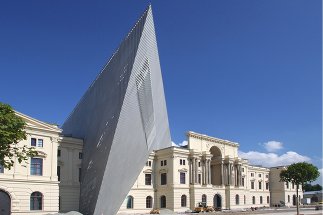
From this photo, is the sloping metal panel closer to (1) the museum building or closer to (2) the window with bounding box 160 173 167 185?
(1) the museum building

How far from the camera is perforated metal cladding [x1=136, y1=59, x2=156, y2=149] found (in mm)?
43750

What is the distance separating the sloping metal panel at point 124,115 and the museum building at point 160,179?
7.37 ft

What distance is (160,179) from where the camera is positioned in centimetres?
8081

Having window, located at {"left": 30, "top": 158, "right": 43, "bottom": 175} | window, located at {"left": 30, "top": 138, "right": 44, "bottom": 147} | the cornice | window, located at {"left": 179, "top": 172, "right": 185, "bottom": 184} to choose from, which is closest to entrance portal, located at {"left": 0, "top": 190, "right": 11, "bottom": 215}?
window, located at {"left": 30, "top": 158, "right": 43, "bottom": 175}

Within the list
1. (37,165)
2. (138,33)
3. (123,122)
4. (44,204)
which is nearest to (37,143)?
(37,165)

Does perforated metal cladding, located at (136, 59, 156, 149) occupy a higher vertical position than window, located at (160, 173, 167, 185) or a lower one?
higher

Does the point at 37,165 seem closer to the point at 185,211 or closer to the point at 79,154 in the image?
the point at 79,154

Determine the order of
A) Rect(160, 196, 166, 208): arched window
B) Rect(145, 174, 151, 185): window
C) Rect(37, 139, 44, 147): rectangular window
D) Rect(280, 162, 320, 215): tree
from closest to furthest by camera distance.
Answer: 1. Rect(37, 139, 44, 147): rectangular window
2. Rect(280, 162, 320, 215): tree
3. Rect(145, 174, 151, 185): window
4. Rect(160, 196, 166, 208): arched window

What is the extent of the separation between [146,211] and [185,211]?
829cm

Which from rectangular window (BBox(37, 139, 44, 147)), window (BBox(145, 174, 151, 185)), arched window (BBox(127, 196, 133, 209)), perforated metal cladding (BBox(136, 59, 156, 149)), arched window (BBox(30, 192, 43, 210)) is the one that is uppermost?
perforated metal cladding (BBox(136, 59, 156, 149))

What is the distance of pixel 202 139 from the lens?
287 feet

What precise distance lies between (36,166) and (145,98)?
21053 millimetres

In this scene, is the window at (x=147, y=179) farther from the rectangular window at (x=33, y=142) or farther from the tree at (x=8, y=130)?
the tree at (x=8, y=130)

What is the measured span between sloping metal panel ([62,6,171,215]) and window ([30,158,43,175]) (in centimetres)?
707
